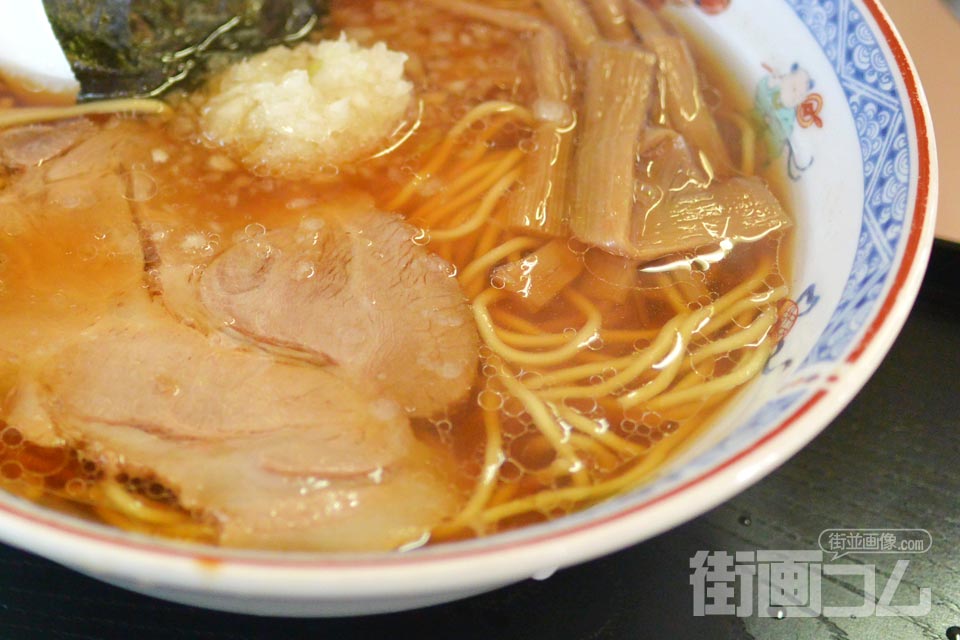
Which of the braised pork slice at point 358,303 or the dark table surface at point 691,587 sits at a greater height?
the braised pork slice at point 358,303

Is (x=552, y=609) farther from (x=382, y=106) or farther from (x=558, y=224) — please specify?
(x=382, y=106)

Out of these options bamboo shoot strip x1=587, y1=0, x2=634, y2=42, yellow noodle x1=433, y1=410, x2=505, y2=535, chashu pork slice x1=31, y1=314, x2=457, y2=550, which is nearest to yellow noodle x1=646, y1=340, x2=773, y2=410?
yellow noodle x1=433, y1=410, x2=505, y2=535

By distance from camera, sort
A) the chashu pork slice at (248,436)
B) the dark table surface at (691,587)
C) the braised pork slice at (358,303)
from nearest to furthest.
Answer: the chashu pork slice at (248,436) → the dark table surface at (691,587) → the braised pork slice at (358,303)

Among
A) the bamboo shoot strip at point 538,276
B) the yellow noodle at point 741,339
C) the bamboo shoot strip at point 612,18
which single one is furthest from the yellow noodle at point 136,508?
the bamboo shoot strip at point 612,18

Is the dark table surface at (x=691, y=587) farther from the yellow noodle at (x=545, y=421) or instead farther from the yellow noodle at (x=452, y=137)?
the yellow noodle at (x=452, y=137)

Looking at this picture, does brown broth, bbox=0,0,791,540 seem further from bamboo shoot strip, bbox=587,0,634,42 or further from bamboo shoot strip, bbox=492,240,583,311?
bamboo shoot strip, bbox=587,0,634,42

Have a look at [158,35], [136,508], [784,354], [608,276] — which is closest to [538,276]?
[608,276]
